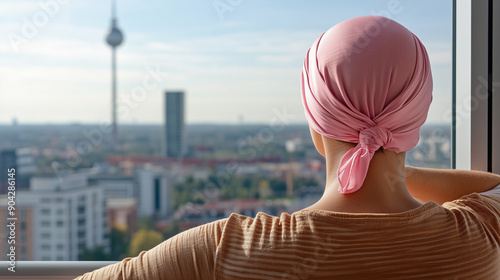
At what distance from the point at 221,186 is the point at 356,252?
81cm

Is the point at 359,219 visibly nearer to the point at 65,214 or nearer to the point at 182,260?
the point at 182,260

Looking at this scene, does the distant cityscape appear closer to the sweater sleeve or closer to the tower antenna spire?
the sweater sleeve

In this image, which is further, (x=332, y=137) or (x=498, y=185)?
(x=498, y=185)

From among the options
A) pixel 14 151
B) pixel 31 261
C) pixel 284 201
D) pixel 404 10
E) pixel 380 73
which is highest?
pixel 404 10

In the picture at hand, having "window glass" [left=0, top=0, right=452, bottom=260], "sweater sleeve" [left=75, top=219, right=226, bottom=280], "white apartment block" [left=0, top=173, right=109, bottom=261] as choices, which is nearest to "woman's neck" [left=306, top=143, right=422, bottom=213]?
"sweater sleeve" [left=75, top=219, right=226, bottom=280]

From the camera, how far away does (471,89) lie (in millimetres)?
1176

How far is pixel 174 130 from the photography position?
1.70 meters

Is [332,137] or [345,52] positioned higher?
[345,52]

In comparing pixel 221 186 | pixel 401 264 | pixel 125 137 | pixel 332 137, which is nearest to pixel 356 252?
pixel 401 264

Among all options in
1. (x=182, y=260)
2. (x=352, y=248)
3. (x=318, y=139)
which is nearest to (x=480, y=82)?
(x=318, y=139)

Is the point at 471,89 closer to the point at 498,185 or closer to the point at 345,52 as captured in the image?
the point at 498,185

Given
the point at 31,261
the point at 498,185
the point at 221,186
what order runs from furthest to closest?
the point at 221,186 → the point at 31,261 → the point at 498,185

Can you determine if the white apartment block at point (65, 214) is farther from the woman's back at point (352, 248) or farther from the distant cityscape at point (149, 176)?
the woman's back at point (352, 248)

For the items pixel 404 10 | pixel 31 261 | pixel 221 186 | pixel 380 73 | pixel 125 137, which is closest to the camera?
pixel 380 73
